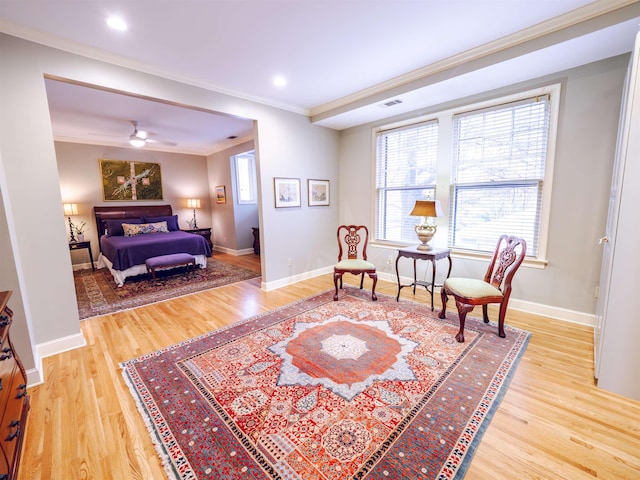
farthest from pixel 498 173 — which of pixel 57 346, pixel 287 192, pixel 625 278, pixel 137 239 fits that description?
pixel 137 239

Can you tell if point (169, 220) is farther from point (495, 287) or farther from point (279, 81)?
point (495, 287)

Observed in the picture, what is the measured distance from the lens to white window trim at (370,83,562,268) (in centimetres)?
281

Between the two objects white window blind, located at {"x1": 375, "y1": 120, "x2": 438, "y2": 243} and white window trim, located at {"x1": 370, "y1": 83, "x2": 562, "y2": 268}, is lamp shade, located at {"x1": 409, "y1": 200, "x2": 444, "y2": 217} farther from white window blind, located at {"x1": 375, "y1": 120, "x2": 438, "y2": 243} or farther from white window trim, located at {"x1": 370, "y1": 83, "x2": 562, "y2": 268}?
white window blind, located at {"x1": 375, "y1": 120, "x2": 438, "y2": 243}

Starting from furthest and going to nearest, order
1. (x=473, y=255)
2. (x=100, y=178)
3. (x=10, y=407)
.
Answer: (x=100, y=178)
(x=473, y=255)
(x=10, y=407)

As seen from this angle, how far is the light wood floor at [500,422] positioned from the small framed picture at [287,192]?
88.1 inches

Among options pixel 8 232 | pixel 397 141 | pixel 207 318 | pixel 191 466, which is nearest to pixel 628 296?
pixel 191 466

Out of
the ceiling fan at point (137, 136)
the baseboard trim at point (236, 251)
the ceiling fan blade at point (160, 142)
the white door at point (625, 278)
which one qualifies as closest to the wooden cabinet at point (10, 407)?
the white door at point (625, 278)

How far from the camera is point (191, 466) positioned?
1.38 metres

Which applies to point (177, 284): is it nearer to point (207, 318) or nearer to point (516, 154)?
point (207, 318)

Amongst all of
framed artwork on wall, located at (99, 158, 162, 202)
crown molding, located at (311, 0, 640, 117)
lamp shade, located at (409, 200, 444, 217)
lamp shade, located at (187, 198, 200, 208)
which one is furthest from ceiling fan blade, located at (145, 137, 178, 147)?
lamp shade, located at (409, 200, 444, 217)

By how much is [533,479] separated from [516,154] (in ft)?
9.87

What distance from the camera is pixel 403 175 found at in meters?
4.14

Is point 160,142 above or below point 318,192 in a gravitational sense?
above

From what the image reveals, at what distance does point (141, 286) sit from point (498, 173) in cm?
529
